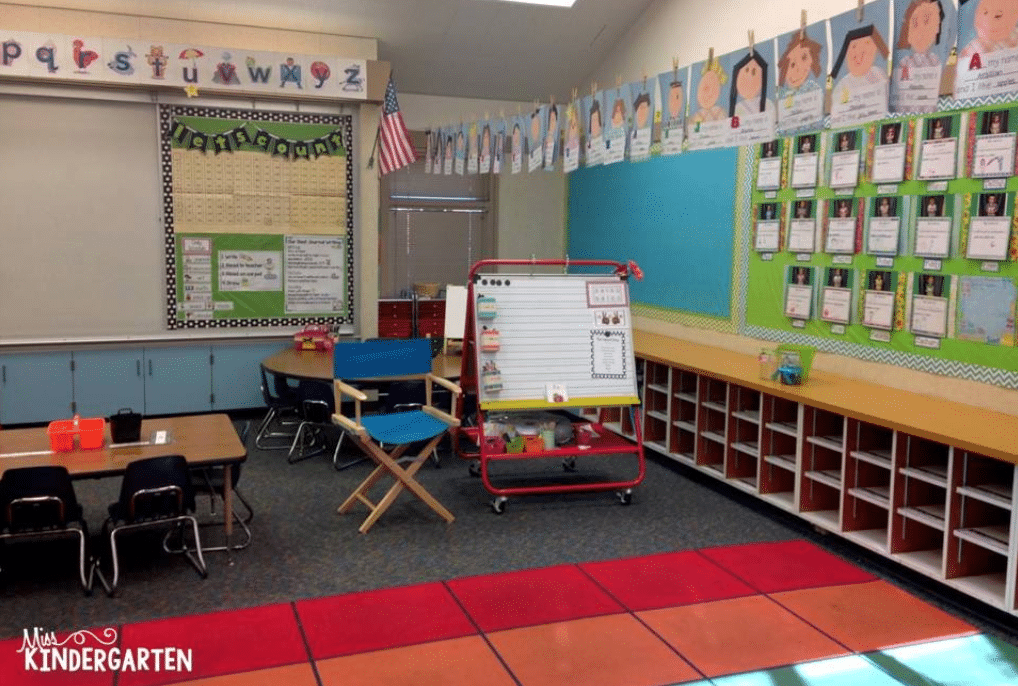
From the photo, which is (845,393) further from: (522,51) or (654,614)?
(522,51)

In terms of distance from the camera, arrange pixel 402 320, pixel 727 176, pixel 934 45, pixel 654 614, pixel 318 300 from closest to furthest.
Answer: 1. pixel 934 45
2. pixel 654 614
3. pixel 727 176
4. pixel 318 300
5. pixel 402 320

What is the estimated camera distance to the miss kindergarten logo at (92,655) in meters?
3.36

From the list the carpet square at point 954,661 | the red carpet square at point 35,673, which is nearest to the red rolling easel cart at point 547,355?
the carpet square at point 954,661

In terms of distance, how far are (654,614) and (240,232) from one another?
544 cm

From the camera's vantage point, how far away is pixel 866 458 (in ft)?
14.7

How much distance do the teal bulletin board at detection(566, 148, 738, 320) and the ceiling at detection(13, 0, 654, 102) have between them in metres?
1.16

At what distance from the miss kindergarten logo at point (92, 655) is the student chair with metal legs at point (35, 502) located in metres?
0.46

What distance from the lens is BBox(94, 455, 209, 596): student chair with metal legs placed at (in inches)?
154

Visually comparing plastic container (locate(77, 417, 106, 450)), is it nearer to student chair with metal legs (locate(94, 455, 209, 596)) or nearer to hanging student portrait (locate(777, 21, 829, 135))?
student chair with metal legs (locate(94, 455, 209, 596))

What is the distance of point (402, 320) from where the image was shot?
8836 mm

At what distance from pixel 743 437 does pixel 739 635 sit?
7.10 ft

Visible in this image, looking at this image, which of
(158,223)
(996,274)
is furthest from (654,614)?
(158,223)

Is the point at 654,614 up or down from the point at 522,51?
down

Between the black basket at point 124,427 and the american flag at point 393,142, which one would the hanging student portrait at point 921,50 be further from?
the american flag at point 393,142
